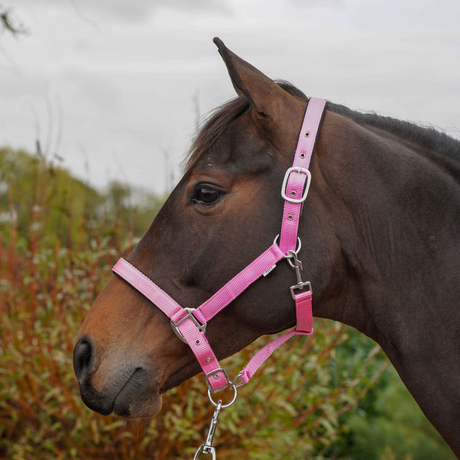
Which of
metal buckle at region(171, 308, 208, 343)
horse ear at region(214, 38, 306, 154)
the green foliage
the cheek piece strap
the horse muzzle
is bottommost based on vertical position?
the green foliage

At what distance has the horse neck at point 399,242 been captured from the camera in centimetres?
167

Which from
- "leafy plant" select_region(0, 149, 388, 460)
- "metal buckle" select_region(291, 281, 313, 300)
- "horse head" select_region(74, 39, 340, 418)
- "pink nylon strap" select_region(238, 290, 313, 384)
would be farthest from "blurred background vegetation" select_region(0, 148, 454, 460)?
"metal buckle" select_region(291, 281, 313, 300)

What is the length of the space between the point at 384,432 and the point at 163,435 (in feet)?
8.25

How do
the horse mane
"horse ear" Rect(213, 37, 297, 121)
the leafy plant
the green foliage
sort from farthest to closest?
the green foliage < the leafy plant < the horse mane < "horse ear" Rect(213, 37, 297, 121)

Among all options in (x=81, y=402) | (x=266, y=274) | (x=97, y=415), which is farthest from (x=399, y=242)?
(x=81, y=402)

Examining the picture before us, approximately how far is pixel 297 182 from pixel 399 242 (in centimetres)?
45

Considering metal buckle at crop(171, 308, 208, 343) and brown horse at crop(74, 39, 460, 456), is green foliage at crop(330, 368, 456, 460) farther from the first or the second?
metal buckle at crop(171, 308, 208, 343)

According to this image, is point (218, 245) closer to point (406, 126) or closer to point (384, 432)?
point (406, 126)

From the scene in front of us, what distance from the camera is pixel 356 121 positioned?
6.23ft

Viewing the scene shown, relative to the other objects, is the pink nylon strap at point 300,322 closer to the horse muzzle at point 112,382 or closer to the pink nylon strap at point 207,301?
the pink nylon strap at point 207,301

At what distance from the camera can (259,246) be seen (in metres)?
1.65

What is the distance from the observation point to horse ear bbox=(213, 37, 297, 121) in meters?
1.60

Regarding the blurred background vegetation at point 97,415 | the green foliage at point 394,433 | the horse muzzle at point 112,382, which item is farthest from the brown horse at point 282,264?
the green foliage at point 394,433

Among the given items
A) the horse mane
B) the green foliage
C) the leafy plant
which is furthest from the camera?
the green foliage
